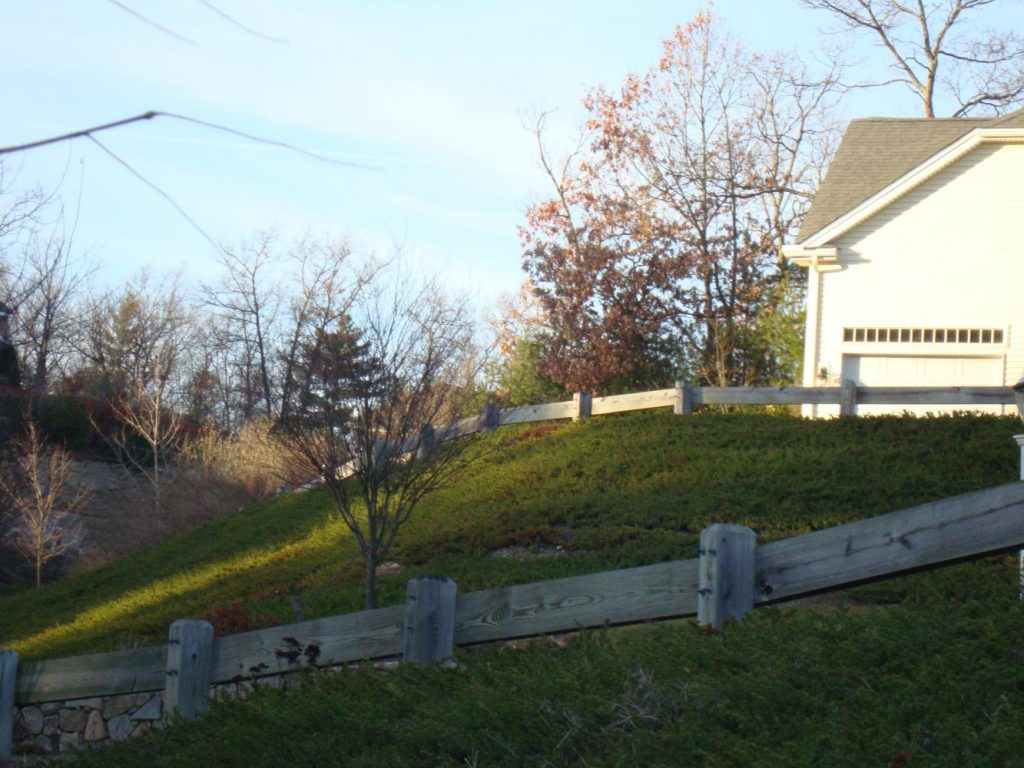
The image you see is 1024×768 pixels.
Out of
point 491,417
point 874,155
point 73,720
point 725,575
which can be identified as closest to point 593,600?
point 725,575

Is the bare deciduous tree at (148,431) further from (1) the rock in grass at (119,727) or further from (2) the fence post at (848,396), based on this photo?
(1) the rock in grass at (119,727)

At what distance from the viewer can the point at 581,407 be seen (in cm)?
2144

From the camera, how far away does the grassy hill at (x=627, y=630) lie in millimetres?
3814

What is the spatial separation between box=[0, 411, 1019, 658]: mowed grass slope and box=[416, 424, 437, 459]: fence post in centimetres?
125

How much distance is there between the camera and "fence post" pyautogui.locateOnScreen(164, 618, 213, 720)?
21.6 ft

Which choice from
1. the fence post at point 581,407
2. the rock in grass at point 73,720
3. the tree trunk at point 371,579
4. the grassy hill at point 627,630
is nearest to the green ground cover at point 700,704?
the grassy hill at point 627,630

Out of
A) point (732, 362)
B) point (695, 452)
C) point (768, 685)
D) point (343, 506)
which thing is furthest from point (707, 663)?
point (732, 362)

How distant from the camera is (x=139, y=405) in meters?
32.9

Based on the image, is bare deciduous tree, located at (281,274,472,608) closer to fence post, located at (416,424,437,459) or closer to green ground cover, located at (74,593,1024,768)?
fence post, located at (416,424,437,459)

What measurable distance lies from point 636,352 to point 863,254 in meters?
9.08

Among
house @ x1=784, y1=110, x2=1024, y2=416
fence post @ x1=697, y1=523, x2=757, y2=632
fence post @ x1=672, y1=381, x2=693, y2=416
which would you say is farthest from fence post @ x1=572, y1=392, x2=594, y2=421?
fence post @ x1=697, y1=523, x2=757, y2=632

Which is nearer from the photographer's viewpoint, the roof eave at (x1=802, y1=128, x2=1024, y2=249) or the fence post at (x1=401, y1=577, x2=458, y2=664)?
the fence post at (x1=401, y1=577, x2=458, y2=664)

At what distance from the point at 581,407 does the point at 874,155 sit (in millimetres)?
8251

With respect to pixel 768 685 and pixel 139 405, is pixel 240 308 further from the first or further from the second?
pixel 768 685
